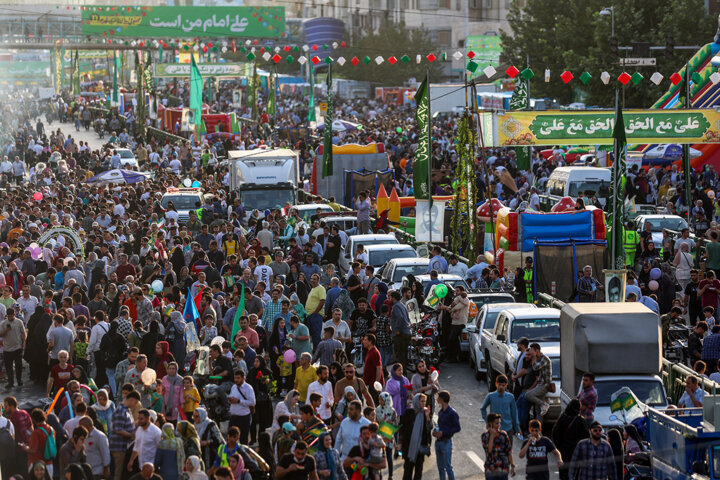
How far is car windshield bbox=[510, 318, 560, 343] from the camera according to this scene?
59.3 ft

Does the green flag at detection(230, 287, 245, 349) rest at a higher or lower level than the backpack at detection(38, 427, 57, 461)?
higher

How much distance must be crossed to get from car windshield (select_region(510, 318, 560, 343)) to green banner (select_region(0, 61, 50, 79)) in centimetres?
15521

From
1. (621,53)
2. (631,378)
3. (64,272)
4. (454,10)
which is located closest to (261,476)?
(631,378)

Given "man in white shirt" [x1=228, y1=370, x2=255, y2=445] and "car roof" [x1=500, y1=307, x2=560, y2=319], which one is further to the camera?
"car roof" [x1=500, y1=307, x2=560, y2=319]

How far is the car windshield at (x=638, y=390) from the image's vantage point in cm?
1491

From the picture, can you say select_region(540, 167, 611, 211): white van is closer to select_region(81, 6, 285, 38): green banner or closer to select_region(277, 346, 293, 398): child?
select_region(277, 346, 293, 398): child

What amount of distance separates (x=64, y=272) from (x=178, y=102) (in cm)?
6913

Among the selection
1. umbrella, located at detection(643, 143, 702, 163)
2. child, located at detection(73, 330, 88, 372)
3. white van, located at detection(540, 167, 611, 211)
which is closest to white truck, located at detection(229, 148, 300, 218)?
white van, located at detection(540, 167, 611, 211)

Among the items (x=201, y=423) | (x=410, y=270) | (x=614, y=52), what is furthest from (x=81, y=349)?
(x=614, y=52)

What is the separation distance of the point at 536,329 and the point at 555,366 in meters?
1.30

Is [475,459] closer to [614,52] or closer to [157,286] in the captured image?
[157,286]

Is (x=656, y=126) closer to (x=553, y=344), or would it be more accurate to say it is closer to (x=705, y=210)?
(x=705, y=210)

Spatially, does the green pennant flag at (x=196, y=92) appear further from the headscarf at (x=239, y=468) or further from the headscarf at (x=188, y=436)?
the headscarf at (x=239, y=468)

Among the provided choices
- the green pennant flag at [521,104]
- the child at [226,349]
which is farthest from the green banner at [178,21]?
the child at [226,349]
